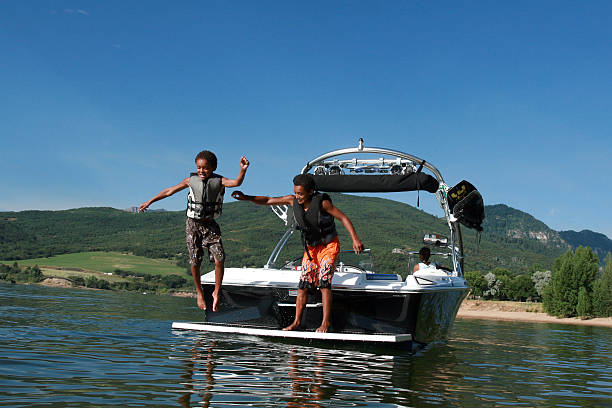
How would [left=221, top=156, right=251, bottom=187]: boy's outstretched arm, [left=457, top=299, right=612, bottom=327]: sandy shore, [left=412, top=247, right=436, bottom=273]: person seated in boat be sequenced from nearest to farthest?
[left=221, top=156, right=251, bottom=187]: boy's outstretched arm → [left=412, top=247, right=436, bottom=273]: person seated in boat → [left=457, top=299, right=612, bottom=327]: sandy shore

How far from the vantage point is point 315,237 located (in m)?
7.57

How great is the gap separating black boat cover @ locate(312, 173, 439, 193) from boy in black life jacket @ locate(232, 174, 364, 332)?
92.0 inches

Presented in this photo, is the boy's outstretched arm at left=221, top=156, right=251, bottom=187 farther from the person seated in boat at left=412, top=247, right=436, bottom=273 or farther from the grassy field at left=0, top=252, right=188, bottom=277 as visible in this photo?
the grassy field at left=0, top=252, right=188, bottom=277

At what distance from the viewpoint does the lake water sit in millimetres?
4227

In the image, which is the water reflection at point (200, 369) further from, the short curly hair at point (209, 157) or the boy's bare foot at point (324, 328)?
the short curly hair at point (209, 157)

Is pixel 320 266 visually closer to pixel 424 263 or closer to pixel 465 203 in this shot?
pixel 424 263

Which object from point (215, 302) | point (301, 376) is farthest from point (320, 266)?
point (301, 376)

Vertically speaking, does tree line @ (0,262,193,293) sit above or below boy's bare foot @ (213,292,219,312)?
below

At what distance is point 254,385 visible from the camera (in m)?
4.79

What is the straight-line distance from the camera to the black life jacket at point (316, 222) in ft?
24.6

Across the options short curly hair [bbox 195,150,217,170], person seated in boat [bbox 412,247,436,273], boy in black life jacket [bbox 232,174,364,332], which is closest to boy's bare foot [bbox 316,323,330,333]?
boy in black life jacket [bbox 232,174,364,332]

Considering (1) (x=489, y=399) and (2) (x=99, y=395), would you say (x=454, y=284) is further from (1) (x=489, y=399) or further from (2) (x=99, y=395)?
(2) (x=99, y=395)

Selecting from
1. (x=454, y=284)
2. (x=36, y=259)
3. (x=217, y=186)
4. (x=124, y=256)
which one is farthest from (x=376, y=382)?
(x=124, y=256)

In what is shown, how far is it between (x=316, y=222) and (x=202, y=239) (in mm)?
1478
